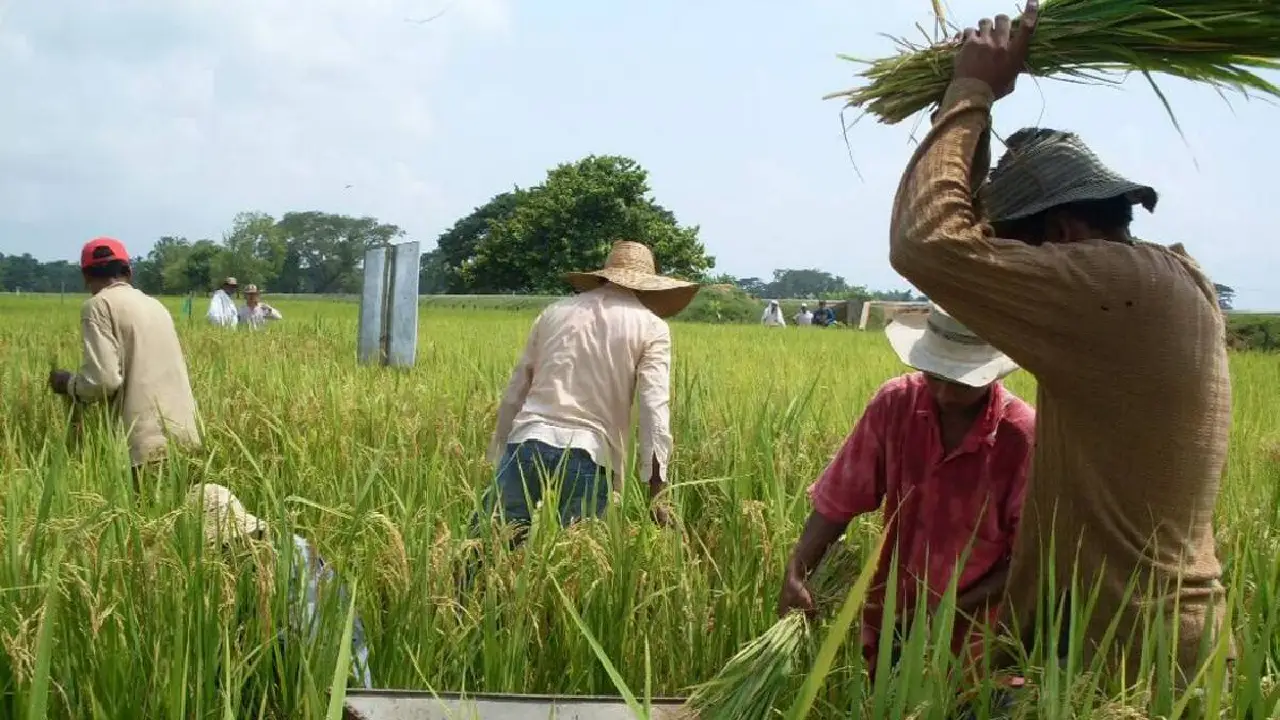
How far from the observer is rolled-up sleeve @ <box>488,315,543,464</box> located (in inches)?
124

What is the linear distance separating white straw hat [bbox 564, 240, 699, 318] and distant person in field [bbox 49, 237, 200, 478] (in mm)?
1482

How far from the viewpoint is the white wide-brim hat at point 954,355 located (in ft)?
5.20

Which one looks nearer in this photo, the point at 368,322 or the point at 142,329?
the point at 142,329

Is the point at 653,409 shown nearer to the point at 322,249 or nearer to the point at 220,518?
the point at 220,518

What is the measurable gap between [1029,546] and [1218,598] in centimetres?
24

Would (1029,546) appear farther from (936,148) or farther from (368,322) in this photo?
(368,322)

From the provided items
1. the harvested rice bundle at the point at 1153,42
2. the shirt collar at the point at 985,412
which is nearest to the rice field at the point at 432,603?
the shirt collar at the point at 985,412

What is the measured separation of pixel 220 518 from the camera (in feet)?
5.69

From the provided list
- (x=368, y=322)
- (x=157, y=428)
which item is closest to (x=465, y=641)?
(x=157, y=428)

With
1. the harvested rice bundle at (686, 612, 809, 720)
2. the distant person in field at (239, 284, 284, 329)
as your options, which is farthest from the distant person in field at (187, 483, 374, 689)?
the distant person in field at (239, 284, 284, 329)

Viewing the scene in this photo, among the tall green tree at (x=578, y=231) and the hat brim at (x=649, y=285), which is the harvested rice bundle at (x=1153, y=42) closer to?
the hat brim at (x=649, y=285)

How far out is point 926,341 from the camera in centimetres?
168

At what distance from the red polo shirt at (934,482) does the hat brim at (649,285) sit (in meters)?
1.31

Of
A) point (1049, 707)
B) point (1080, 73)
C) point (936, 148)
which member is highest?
point (1080, 73)
